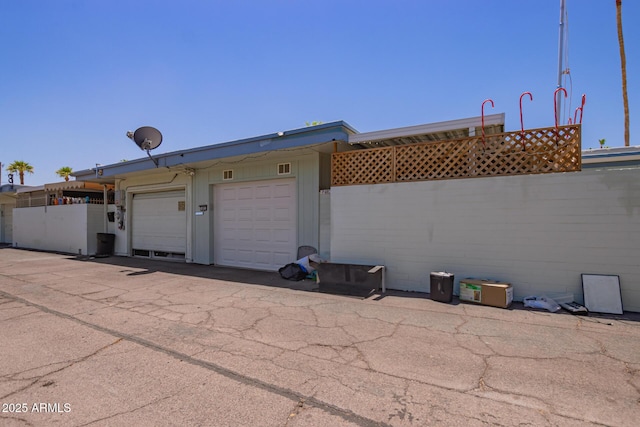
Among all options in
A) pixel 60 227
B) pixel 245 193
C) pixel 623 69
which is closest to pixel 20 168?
pixel 60 227

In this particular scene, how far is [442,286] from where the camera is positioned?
19.1ft

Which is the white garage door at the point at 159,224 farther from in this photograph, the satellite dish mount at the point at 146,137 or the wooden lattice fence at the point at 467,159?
the wooden lattice fence at the point at 467,159

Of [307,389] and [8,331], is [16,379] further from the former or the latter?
[307,389]

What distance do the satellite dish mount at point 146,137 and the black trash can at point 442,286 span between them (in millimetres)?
9512

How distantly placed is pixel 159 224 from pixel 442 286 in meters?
10.9

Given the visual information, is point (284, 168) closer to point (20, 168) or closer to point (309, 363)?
point (309, 363)

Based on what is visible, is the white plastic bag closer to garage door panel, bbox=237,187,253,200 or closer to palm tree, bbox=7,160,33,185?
garage door panel, bbox=237,187,253,200

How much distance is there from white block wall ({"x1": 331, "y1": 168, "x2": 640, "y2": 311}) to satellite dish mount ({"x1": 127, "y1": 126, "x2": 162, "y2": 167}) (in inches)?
277

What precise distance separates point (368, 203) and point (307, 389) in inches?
193

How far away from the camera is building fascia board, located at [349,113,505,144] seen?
6.17 m

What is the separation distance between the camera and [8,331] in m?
4.24

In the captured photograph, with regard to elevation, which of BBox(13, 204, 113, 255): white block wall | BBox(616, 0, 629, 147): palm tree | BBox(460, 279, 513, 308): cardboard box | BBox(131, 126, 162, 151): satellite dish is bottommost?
BBox(460, 279, 513, 308): cardboard box

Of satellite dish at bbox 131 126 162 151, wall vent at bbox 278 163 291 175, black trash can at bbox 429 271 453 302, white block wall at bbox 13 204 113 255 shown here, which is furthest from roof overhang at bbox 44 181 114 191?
black trash can at bbox 429 271 453 302

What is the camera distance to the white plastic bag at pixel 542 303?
17.2ft
